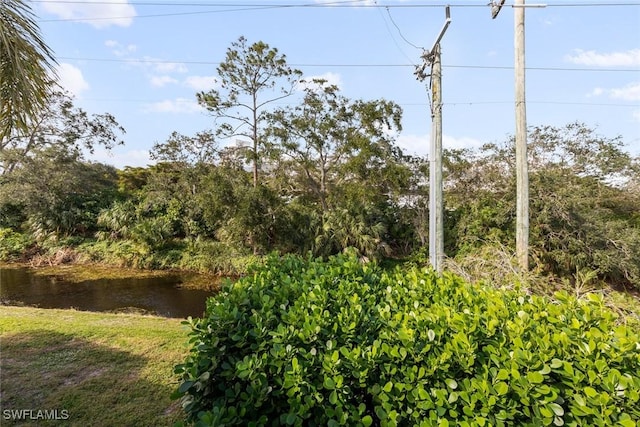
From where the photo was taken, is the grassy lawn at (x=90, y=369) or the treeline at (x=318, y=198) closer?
the grassy lawn at (x=90, y=369)

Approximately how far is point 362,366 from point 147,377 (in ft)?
7.79

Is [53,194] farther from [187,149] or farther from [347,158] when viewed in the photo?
[347,158]

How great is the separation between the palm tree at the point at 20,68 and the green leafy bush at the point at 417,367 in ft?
9.04

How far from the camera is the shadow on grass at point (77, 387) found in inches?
88.5

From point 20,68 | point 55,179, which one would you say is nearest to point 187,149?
point 55,179

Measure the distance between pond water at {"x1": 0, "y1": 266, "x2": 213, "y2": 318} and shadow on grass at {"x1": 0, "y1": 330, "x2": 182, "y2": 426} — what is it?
295 centimetres

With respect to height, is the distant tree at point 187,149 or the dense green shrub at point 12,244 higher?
the distant tree at point 187,149

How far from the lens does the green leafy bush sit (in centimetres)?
112

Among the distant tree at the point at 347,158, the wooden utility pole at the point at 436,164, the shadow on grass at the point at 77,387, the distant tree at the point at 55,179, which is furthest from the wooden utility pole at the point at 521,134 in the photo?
the distant tree at the point at 55,179

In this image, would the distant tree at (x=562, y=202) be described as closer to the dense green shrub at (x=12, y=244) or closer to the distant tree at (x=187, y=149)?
the distant tree at (x=187, y=149)

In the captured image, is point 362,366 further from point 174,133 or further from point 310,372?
point 174,133

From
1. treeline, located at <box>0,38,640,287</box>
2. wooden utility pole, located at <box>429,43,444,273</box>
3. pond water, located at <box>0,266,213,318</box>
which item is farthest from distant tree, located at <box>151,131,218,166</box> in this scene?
wooden utility pole, located at <box>429,43,444,273</box>

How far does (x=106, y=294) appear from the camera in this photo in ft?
24.6

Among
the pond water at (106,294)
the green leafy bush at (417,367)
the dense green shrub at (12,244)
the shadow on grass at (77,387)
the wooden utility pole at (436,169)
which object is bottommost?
the pond water at (106,294)
